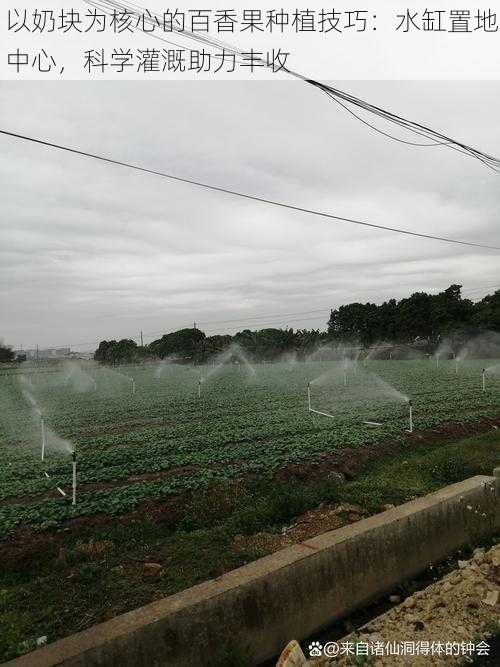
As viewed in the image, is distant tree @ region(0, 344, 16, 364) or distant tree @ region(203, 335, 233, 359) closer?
distant tree @ region(0, 344, 16, 364)

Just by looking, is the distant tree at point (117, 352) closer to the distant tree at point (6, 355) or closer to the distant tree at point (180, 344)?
the distant tree at point (180, 344)

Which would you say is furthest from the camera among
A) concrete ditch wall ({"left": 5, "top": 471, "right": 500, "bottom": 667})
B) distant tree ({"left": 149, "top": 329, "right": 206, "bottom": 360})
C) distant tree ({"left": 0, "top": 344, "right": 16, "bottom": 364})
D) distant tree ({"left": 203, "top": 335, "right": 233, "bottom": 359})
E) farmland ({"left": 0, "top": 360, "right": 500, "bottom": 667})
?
distant tree ({"left": 149, "top": 329, "right": 206, "bottom": 360})

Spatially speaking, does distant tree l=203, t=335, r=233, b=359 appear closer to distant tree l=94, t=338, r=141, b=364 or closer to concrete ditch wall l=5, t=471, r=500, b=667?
distant tree l=94, t=338, r=141, b=364

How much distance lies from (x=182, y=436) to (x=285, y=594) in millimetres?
10295

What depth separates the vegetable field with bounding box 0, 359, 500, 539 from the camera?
9594mm

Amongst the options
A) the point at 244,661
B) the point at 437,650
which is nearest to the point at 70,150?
the point at 244,661

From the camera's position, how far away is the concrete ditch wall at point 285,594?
13.9ft

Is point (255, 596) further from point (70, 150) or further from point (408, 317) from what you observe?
point (408, 317)

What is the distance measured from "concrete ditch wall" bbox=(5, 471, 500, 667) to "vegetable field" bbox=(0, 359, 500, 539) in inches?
164

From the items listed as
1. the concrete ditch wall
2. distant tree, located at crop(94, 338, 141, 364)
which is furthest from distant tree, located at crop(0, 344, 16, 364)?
the concrete ditch wall

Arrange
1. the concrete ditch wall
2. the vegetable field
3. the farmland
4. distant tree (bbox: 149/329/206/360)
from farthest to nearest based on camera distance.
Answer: distant tree (bbox: 149/329/206/360) < the vegetable field < the farmland < the concrete ditch wall

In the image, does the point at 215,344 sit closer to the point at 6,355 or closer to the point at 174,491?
the point at 6,355

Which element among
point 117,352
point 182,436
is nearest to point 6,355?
point 117,352

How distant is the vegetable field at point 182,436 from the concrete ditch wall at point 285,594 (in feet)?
13.7
